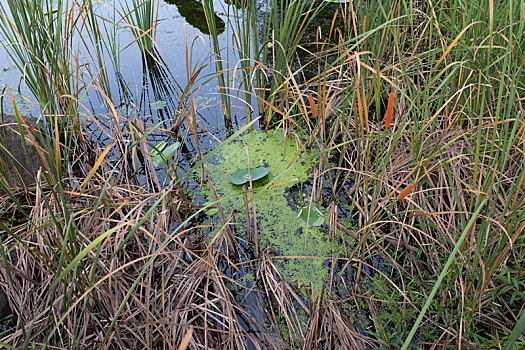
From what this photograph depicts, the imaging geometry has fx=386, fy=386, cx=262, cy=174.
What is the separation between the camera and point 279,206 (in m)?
1.44

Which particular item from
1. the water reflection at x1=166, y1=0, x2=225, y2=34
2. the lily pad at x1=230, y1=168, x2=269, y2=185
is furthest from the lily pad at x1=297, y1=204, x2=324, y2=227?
the water reflection at x1=166, y1=0, x2=225, y2=34

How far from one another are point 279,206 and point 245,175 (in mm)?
198

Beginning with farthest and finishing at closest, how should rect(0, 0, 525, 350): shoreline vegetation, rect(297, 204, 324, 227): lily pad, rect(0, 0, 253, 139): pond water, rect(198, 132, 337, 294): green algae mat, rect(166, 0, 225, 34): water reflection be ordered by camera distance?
rect(166, 0, 225, 34): water reflection
rect(0, 0, 253, 139): pond water
rect(297, 204, 324, 227): lily pad
rect(198, 132, 337, 294): green algae mat
rect(0, 0, 525, 350): shoreline vegetation

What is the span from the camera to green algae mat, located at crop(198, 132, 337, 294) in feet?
4.01

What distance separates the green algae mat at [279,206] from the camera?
1.22 m

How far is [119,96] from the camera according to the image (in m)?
2.00

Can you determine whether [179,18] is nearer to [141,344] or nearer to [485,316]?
[141,344]

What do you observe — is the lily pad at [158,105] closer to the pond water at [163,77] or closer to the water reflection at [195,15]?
the pond water at [163,77]

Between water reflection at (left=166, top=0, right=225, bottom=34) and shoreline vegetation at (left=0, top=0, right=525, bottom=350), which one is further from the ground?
water reflection at (left=166, top=0, right=225, bottom=34)

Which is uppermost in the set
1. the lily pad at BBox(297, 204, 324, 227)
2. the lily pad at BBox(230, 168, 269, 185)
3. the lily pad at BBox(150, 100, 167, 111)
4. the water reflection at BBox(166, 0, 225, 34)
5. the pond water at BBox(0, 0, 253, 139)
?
the water reflection at BBox(166, 0, 225, 34)

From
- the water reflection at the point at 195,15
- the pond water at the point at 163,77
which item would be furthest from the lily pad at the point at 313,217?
the water reflection at the point at 195,15

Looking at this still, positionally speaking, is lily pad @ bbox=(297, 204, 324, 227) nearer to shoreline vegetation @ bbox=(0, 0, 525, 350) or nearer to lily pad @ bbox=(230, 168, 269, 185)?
shoreline vegetation @ bbox=(0, 0, 525, 350)

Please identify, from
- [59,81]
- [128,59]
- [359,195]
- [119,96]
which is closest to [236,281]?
[359,195]

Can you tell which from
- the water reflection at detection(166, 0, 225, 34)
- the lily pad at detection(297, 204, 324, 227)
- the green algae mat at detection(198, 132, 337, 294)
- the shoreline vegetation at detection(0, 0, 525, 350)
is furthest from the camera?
the water reflection at detection(166, 0, 225, 34)
